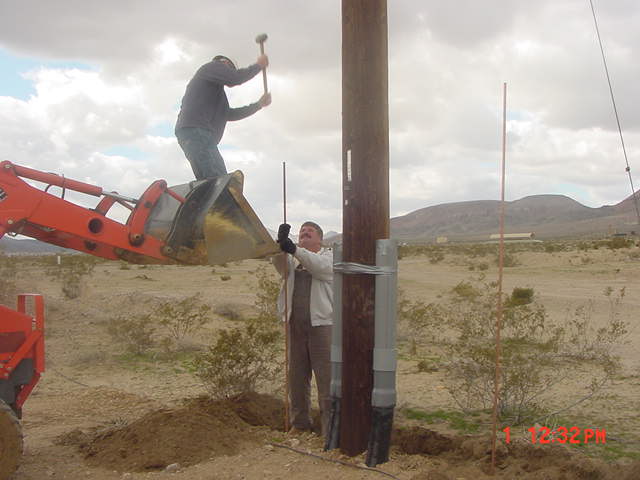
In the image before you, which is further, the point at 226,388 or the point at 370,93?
the point at 226,388

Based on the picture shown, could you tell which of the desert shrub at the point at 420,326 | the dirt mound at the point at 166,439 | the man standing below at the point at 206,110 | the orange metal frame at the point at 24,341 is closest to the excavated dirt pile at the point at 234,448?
the dirt mound at the point at 166,439

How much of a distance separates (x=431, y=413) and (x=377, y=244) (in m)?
2.99

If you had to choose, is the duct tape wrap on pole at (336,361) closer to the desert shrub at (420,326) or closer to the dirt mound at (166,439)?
the dirt mound at (166,439)

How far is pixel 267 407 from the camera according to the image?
22.7 feet

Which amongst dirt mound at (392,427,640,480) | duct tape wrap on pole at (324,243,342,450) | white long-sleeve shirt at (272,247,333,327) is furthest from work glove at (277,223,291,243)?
dirt mound at (392,427,640,480)

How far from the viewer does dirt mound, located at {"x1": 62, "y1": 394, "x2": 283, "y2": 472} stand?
5152 millimetres

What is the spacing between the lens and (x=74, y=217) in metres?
4.32

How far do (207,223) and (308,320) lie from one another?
1904 mm

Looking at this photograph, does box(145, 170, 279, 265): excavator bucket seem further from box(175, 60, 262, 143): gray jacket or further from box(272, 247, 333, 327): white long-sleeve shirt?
box(272, 247, 333, 327): white long-sleeve shirt

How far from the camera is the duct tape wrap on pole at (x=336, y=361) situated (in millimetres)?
5027

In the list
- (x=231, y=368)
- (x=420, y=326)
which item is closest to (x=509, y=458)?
(x=231, y=368)

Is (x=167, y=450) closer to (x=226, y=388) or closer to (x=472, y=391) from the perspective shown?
(x=226, y=388)

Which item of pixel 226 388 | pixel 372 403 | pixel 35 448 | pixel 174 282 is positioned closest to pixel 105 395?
pixel 226 388

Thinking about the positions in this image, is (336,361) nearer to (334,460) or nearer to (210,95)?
(334,460)
